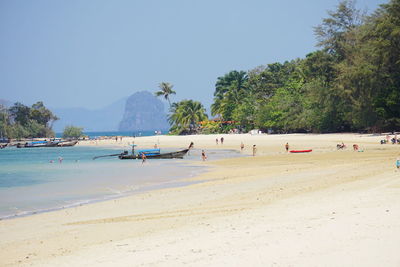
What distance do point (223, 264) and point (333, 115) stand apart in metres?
57.9

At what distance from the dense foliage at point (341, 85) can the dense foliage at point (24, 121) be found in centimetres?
6077

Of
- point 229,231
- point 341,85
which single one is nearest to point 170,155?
point 341,85

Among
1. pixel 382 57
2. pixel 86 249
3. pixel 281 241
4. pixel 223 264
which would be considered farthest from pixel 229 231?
pixel 382 57

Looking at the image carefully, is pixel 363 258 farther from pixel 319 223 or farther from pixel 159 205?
pixel 159 205

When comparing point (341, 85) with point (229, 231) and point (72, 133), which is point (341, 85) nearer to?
point (229, 231)

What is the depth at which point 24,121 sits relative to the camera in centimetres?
12900

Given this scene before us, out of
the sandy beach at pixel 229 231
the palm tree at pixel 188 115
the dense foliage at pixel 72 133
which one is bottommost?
the sandy beach at pixel 229 231

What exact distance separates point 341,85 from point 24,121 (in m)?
98.2

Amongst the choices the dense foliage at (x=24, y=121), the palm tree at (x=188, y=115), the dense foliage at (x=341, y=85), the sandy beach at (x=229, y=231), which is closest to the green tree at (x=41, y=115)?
the dense foliage at (x=24, y=121)

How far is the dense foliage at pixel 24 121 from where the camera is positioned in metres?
122

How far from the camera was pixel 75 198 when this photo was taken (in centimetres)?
1992

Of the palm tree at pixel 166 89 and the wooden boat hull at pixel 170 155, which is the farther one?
the palm tree at pixel 166 89

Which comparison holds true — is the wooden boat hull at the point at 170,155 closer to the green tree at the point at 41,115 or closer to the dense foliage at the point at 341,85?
the dense foliage at the point at 341,85

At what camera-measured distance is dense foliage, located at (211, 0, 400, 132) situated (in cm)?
4922
